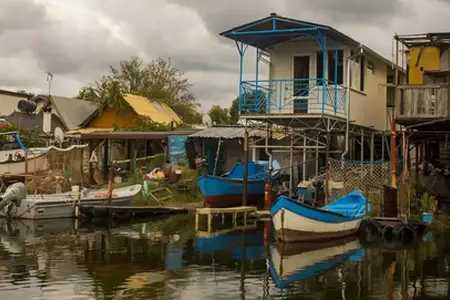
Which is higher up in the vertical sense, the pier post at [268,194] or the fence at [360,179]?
the fence at [360,179]

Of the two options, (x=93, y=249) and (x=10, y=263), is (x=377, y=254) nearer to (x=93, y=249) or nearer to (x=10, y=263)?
(x=93, y=249)

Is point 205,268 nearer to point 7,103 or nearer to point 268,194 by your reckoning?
point 268,194

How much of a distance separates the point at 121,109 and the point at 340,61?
700 inches

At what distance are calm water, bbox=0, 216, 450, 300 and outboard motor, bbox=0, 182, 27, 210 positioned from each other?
106 inches

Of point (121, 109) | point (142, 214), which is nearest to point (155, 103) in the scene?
point (121, 109)

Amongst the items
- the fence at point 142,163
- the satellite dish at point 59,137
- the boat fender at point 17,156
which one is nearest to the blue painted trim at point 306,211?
the fence at point 142,163

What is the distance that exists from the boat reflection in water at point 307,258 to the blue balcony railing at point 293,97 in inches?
269

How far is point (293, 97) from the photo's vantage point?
81.1ft

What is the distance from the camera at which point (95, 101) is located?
166 ft

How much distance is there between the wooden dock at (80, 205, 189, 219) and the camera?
79.0 feet

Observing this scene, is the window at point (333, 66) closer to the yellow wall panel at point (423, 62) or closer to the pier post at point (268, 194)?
the yellow wall panel at point (423, 62)

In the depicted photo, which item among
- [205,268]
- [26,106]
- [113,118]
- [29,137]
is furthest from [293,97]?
[26,106]

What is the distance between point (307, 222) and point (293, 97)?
7.78m

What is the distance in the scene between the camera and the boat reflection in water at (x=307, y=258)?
14.1 m
